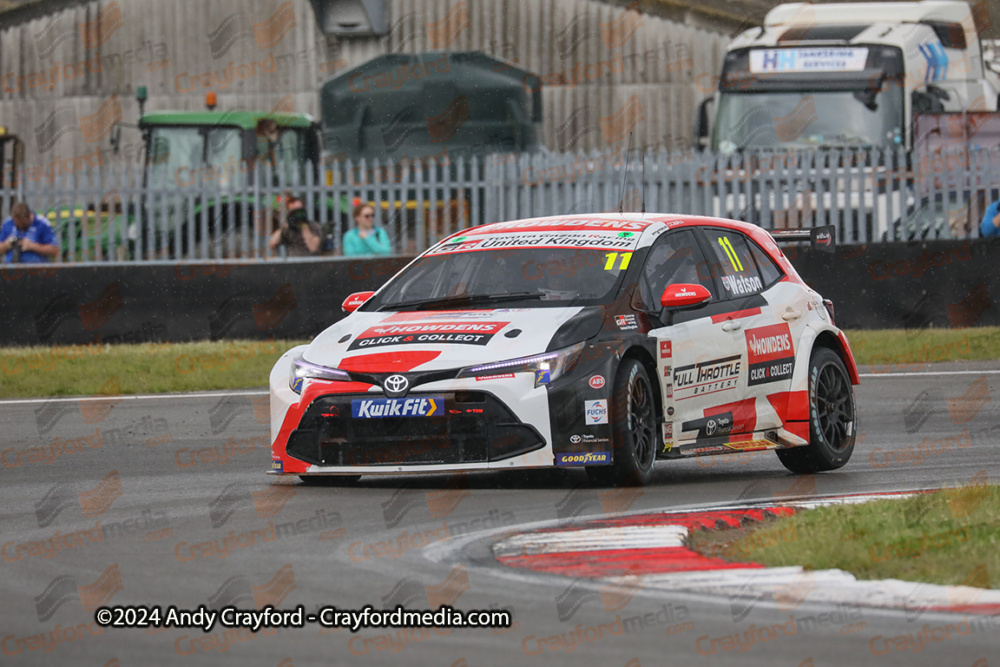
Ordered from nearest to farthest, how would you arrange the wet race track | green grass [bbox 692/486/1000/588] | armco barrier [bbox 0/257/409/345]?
the wet race track
green grass [bbox 692/486/1000/588]
armco barrier [bbox 0/257/409/345]

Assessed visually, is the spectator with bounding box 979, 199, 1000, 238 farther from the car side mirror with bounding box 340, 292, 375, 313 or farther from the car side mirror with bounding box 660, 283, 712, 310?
the car side mirror with bounding box 340, 292, 375, 313

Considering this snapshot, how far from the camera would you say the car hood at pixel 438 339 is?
880cm

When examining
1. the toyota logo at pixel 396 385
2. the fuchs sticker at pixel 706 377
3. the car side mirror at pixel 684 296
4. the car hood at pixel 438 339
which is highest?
the car side mirror at pixel 684 296

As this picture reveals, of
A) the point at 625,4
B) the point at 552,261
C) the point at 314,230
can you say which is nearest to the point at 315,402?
the point at 552,261

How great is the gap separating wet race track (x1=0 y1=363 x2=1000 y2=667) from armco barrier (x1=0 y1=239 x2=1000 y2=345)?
6.01 metres

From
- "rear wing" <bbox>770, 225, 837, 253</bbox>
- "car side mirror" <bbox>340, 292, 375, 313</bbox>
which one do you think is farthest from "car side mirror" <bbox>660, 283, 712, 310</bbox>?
"car side mirror" <bbox>340, 292, 375, 313</bbox>

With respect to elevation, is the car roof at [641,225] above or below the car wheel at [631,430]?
above

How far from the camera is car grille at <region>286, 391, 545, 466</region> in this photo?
8.70 metres

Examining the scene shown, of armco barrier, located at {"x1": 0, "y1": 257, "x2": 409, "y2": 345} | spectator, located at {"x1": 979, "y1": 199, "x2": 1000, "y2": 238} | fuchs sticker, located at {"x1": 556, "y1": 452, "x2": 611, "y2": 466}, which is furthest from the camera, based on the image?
spectator, located at {"x1": 979, "y1": 199, "x2": 1000, "y2": 238}

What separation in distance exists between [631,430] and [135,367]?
29.1 ft

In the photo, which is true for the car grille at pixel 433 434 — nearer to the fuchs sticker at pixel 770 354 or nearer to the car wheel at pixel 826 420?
the fuchs sticker at pixel 770 354

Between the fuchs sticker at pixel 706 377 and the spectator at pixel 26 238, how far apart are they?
12288 mm

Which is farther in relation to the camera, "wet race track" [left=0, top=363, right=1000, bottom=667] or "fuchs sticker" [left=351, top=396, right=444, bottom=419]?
"fuchs sticker" [left=351, top=396, right=444, bottom=419]

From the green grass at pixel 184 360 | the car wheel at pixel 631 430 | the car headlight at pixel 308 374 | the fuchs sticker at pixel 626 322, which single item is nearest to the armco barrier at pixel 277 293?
the green grass at pixel 184 360
